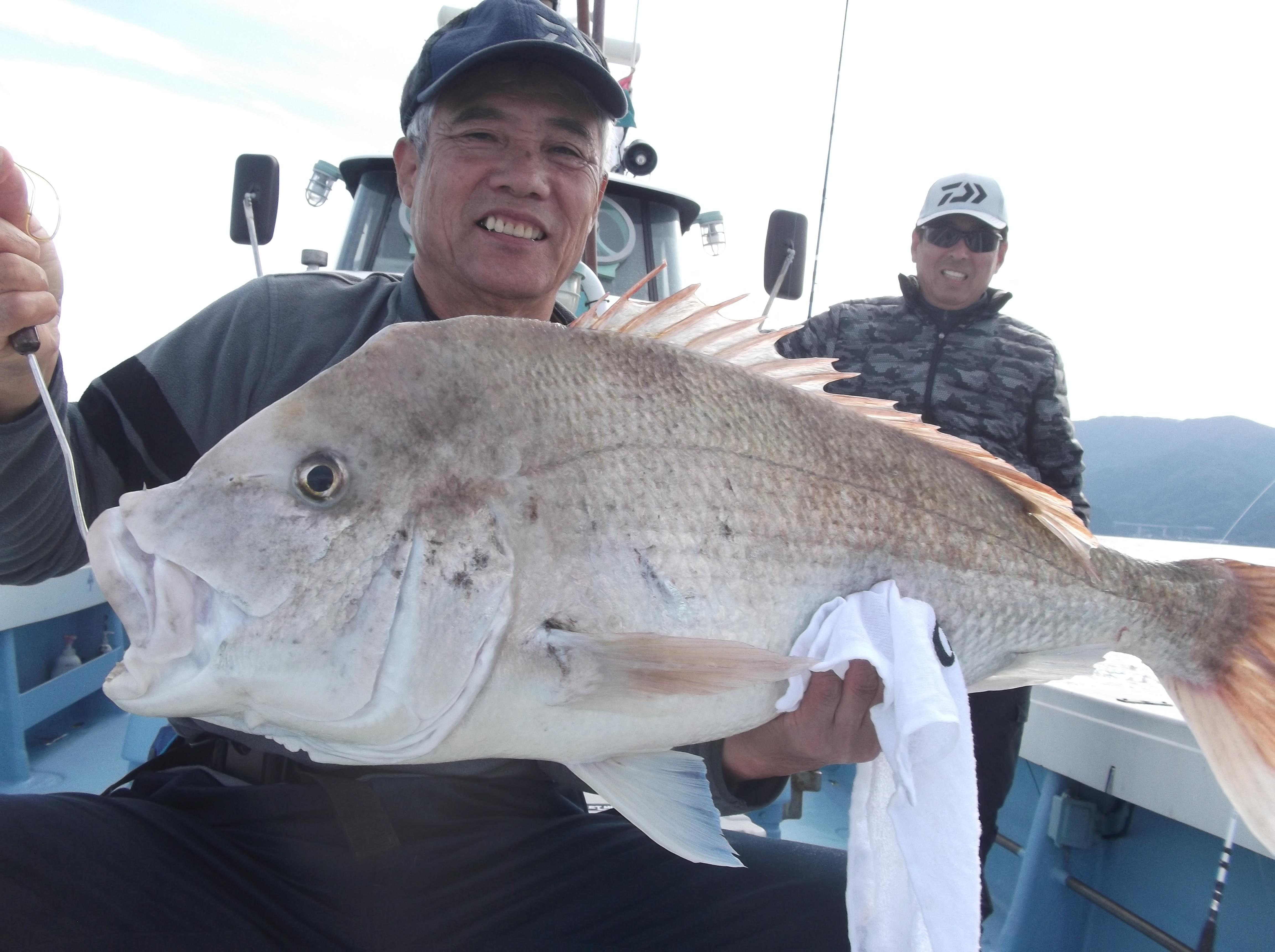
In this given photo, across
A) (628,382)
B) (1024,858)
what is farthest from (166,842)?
(1024,858)

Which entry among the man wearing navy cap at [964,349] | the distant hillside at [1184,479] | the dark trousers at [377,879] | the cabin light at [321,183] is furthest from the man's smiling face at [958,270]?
the cabin light at [321,183]

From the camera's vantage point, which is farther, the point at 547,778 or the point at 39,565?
the point at 547,778

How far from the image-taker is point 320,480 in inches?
42.6

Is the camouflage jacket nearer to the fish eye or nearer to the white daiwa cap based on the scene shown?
the white daiwa cap

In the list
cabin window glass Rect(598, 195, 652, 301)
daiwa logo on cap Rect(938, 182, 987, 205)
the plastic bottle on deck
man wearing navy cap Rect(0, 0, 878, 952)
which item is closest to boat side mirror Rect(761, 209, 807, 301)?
daiwa logo on cap Rect(938, 182, 987, 205)

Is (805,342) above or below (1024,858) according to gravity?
above

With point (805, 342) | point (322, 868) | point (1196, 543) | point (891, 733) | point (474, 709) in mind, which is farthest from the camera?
point (1196, 543)

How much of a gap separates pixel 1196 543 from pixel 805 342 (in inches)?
274

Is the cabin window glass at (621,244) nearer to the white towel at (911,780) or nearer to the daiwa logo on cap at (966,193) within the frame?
the daiwa logo on cap at (966,193)

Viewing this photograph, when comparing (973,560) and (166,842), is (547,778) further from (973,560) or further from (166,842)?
(973,560)

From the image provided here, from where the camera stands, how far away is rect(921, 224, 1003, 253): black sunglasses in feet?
10.7

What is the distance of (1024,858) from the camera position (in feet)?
8.77

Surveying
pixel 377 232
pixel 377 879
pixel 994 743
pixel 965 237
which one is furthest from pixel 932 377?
pixel 377 232

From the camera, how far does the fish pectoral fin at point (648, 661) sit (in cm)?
112
